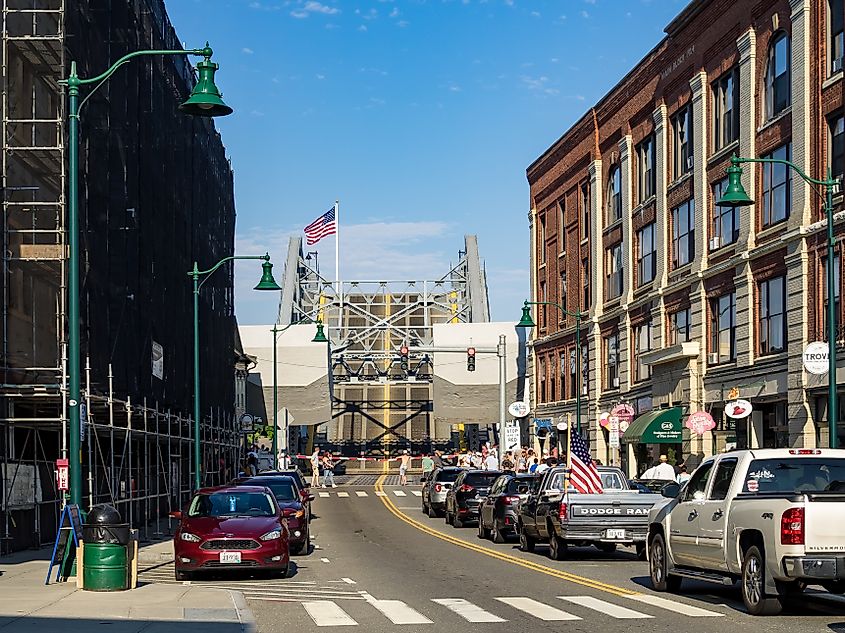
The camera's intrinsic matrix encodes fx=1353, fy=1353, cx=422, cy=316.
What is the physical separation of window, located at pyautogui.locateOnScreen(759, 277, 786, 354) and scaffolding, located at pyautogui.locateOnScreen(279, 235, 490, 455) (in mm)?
61960

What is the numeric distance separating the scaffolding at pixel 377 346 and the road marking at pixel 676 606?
82.2 metres

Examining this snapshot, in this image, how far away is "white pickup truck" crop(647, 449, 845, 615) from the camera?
14.9 meters

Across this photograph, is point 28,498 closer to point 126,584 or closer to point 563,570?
point 126,584

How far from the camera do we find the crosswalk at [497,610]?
15.7 meters

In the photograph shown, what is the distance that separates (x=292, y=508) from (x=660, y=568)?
11491mm

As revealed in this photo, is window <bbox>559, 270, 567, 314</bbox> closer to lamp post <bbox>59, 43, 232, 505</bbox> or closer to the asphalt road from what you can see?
the asphalt road

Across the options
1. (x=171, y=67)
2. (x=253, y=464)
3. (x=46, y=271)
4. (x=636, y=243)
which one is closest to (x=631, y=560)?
(x=46, y=271)

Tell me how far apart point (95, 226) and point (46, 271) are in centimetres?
168

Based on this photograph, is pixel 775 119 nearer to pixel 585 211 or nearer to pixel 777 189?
pixel 777 189

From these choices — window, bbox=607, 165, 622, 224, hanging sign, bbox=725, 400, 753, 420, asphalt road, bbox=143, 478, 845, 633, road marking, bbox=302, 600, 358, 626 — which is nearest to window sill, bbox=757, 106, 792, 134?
hanging sign, bbox=725, 400, 753, 420

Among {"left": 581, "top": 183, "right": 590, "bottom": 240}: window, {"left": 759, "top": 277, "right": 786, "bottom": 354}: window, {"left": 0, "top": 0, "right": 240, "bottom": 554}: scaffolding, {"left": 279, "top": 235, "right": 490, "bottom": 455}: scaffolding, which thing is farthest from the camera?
{"left": 279, "top": 235, "right": 490, "bottom": 455}: scaffolding

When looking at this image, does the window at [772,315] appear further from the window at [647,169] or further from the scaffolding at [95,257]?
the scaffolding at [95,257]

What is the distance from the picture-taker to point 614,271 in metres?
56.5

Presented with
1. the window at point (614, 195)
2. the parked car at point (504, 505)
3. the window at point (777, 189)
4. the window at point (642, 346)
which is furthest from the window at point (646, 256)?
the parked car at point (504, 505)
